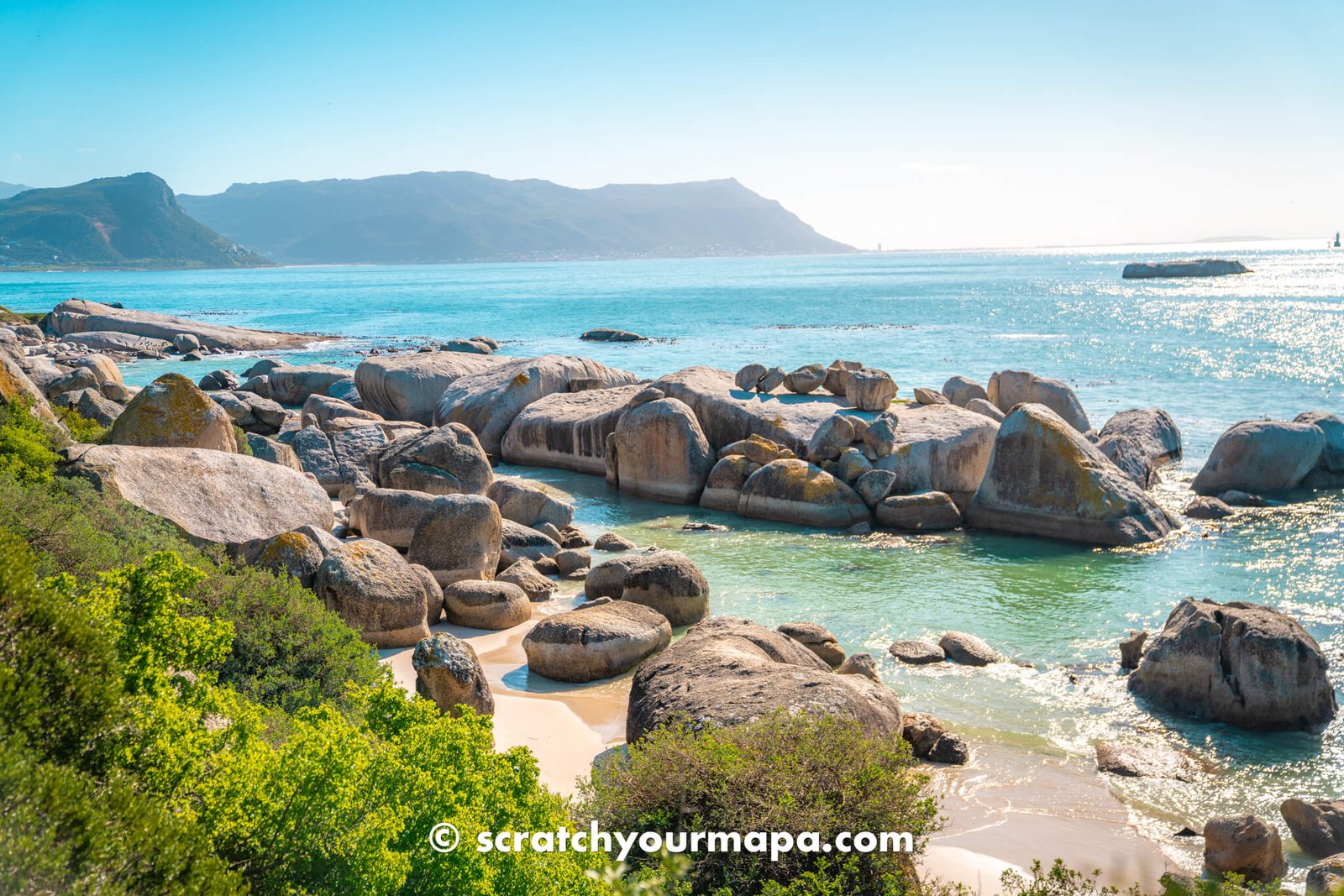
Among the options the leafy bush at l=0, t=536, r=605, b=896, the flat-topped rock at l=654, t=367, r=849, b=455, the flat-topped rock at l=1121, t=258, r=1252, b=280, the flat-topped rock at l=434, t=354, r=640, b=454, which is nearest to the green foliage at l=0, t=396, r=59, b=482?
the leafy bush at l=0, t=536, r=605, b=896

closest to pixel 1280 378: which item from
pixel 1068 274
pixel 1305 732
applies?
pixel 1305 732

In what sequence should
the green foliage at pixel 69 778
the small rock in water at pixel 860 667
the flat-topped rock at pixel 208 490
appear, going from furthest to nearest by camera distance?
the small rock in water at pixel 860 667 → the flat-topped rock at pixel 208 490 → the green foliage at pixel 69 778

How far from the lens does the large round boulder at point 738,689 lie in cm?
847

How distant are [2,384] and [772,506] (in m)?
13.9

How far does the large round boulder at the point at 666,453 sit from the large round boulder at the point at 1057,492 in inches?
244

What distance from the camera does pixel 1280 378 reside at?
43156 millimetres

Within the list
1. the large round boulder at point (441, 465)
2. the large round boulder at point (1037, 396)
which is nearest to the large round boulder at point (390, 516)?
the large round boulder at point (441, 465)

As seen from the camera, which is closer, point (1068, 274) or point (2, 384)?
point (2, 384)

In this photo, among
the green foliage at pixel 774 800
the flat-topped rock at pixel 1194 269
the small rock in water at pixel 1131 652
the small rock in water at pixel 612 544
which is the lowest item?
the small rock in water at pixel 612 544

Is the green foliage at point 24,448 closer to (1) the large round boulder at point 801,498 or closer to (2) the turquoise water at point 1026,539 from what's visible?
(2) the turquoise water at point 1026,539

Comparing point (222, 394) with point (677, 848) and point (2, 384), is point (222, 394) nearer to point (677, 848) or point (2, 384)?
point (2, 384)

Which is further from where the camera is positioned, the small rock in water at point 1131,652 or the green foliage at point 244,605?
the small rock in water at point 1131,652

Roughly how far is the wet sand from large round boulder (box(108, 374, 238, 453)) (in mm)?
6339

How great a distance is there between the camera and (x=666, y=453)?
23.0 meters
